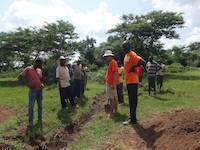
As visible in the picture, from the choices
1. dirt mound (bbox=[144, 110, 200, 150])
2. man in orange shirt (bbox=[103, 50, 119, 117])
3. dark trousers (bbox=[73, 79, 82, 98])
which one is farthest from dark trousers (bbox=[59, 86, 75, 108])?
dirt mound (bbox=[144, 110, 200, 150])

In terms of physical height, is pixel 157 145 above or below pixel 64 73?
below

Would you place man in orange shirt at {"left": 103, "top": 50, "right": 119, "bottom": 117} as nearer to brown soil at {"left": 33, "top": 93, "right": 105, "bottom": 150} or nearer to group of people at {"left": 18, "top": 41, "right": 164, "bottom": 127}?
group of people at {"left": 18, "top": 41, "right": 164, "bottom": 127}

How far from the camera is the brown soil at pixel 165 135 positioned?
9.74 m

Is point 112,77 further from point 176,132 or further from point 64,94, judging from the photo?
point 176,132

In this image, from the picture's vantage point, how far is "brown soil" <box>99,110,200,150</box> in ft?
32.0

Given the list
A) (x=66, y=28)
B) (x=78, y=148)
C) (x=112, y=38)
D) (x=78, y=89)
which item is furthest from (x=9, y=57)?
(x=78, y=148)

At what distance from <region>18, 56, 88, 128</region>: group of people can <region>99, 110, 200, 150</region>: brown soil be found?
10.9 feet

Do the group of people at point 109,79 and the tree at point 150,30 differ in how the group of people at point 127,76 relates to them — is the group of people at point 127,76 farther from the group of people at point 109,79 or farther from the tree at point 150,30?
the tree at point 150,30

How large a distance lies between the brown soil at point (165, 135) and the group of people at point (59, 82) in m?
3.31

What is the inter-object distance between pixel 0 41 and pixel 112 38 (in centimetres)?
1216

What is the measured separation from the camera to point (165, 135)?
1048 cm

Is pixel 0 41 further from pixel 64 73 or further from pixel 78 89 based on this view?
pixel 64 73

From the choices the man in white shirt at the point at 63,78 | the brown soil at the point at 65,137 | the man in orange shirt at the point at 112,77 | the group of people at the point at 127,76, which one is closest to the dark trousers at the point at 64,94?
the man in white shirt at the point at 63,78

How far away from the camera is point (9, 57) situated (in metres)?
42.3
